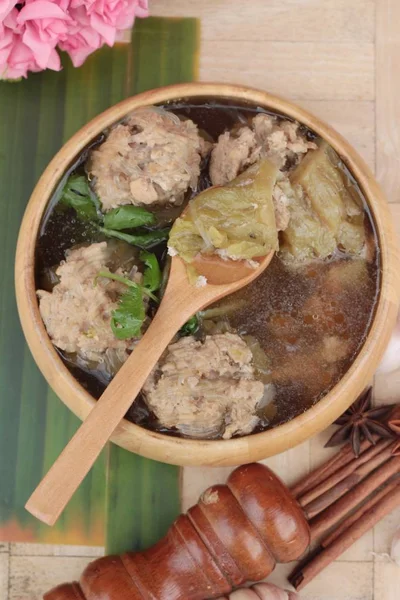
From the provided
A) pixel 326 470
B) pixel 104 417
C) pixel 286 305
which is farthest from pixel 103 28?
pixel 326 470

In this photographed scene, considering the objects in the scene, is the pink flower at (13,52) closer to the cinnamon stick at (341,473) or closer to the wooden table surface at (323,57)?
the wooden table surface at (323,57)

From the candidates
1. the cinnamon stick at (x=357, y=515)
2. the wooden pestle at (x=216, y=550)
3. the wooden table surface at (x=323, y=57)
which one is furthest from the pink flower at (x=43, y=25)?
the cinnamon stick at (x=357, y=515)

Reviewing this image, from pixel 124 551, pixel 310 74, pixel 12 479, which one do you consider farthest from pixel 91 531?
pixel 310 74

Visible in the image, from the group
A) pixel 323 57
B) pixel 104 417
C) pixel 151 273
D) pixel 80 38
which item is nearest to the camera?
pixel 104 417

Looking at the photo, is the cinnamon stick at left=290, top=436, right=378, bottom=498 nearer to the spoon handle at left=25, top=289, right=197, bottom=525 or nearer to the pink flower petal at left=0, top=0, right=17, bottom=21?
the spoon handle at left=25, top=289, right=197, bottom=525

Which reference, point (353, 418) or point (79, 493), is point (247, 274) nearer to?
point (353, 418)

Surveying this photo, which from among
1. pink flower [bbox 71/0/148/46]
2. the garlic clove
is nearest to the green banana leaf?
pink flower [bbox 71/0/148/46]

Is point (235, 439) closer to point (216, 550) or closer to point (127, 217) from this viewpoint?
point (216, 550)
